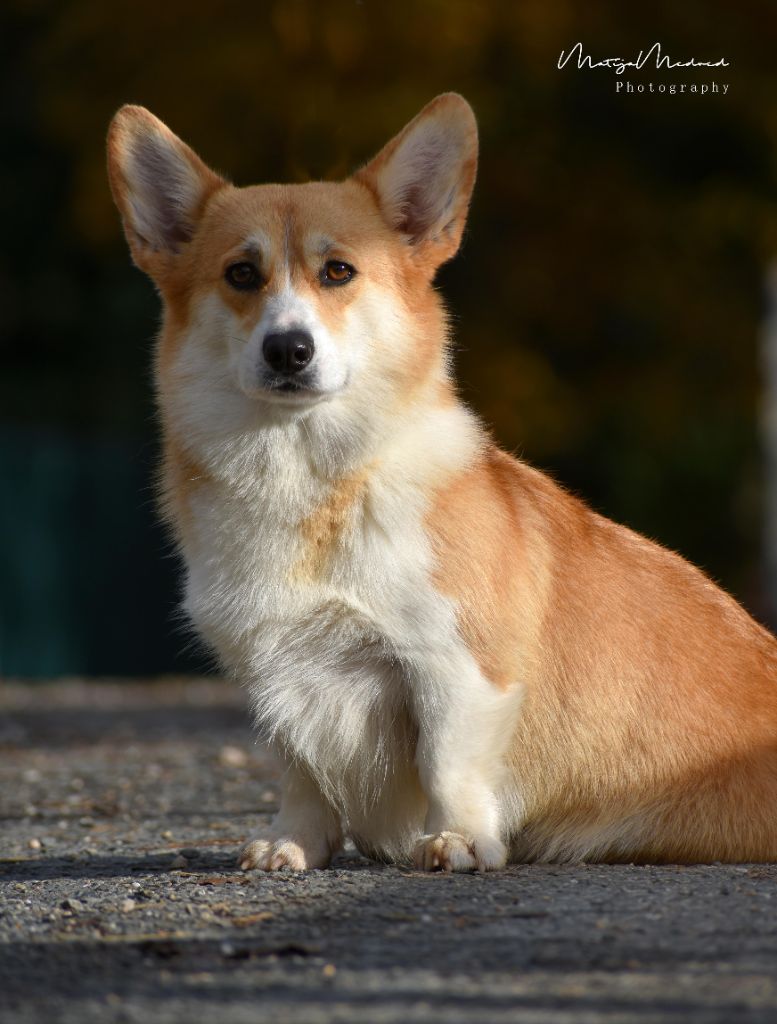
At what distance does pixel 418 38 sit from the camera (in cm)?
1229

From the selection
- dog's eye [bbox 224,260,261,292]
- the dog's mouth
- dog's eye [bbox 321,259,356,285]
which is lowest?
the dog's mouth

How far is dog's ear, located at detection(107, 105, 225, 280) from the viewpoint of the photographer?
4828mm

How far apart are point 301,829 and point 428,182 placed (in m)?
1.98

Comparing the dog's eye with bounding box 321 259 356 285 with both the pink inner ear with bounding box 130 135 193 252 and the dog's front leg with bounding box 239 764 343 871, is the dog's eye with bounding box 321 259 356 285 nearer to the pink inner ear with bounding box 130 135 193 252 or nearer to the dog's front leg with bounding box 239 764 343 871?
the pink inner ear with bounding box 130 135 193 252

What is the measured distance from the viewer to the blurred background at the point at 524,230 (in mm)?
12430

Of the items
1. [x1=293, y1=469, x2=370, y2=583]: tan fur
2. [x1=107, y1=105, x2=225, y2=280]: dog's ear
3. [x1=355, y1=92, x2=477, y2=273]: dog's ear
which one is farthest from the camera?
[x1=107, y1=105, x2=225, y2=280]: dog's ear

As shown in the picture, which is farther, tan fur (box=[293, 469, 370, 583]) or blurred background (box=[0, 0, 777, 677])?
blurred background (box=[0, 0, 777, 677])

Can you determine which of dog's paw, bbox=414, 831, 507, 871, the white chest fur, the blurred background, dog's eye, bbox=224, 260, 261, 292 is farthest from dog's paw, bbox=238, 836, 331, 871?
the blurred background

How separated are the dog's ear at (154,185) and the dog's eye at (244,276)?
40 cm

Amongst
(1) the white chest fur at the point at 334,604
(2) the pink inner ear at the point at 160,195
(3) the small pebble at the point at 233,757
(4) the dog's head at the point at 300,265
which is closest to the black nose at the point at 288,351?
(4) the dog's head at the point at 300,265

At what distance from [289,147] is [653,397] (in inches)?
148

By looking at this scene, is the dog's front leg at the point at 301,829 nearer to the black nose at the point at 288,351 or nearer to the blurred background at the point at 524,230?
the black nose at the point at 288,351

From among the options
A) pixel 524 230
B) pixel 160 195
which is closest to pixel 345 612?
pixel 160 195

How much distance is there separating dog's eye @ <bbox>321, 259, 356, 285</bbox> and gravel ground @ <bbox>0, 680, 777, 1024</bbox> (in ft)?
5.48
